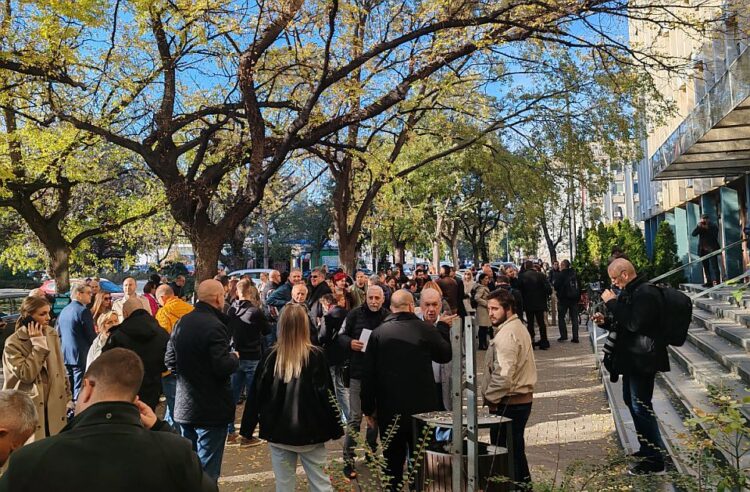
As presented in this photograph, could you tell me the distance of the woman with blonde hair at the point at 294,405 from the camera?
5.55 m

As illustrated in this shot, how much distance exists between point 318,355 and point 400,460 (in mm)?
1094

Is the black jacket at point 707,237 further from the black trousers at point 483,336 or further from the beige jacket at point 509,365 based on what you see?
the beige jacket at point 509,365

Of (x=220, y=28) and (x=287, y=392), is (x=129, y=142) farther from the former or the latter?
(x=287, y=392)

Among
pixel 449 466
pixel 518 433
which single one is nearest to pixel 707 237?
pixel 518 433

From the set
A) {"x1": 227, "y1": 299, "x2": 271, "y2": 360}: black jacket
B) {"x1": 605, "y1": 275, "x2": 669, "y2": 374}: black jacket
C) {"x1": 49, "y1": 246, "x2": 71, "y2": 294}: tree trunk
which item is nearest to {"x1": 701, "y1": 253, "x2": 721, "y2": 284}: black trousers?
{"x1": 605, "y1": 275, "x2": 669, "y2": 374}: black jacket

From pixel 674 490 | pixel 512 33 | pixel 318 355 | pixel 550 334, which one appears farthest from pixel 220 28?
pixel 550 334

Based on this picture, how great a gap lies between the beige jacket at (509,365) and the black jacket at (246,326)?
3.70 meters

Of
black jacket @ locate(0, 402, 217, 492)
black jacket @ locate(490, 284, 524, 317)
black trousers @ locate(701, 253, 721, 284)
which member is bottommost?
black jacket @ locate(0, 402, 217, 492)

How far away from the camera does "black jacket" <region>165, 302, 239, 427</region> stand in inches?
232

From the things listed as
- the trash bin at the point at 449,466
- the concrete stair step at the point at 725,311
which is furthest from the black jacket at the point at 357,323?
the concrete stair step at the point at 725,311

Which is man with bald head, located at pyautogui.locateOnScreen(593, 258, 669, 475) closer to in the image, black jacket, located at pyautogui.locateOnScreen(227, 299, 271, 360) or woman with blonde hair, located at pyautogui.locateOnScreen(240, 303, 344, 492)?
woman with blonde hair, located at pyautogui.locateOnScreen(240, 303, 344, 492)

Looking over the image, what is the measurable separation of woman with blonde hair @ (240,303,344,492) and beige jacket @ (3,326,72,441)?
180 centimetres

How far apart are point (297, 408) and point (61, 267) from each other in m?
18.7

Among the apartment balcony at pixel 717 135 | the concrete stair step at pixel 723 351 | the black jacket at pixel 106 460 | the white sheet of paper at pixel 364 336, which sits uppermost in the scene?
the apartment balcony at pixel 717 135
